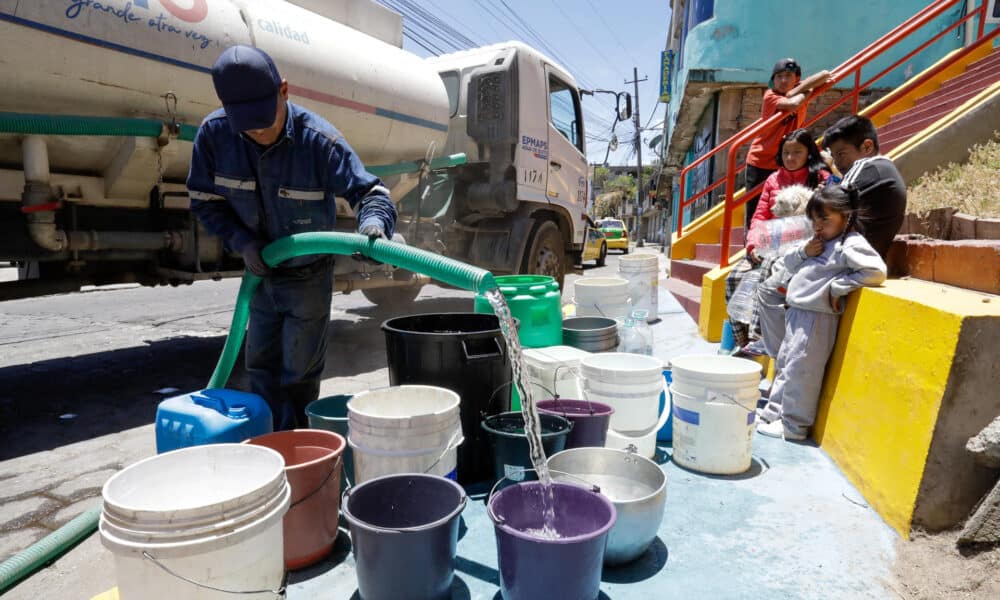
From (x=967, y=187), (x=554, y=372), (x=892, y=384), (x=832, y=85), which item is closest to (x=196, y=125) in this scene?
(x=554, y=372)

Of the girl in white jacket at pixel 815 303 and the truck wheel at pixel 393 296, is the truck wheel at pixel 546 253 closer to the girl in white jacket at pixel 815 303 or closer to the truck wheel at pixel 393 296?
the truck wheel at pixel 393 296

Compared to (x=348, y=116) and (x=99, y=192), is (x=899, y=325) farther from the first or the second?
(x=99, y=192)

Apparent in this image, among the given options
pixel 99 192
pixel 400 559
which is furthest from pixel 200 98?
pixel 400 559

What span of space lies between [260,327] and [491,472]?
1291 millimetres

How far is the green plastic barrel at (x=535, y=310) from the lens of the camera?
2973 millimetres

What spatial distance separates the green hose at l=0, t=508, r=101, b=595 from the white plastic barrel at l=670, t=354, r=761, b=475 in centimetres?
229

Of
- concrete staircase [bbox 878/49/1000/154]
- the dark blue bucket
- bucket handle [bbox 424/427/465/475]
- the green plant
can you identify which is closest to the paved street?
the dark blue bucket

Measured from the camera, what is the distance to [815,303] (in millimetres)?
2713

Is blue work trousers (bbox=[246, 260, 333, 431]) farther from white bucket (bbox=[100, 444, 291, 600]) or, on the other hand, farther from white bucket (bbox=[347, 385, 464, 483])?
white bucket (bbox=[100, 444, 291, 600])

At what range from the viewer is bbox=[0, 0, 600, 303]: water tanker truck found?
3.30 meters

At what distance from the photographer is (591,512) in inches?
64.4

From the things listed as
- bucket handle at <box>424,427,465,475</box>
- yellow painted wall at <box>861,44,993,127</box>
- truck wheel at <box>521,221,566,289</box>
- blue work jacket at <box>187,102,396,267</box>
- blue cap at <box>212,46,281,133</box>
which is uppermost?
yellow painted wall at <box>861,44,993,127</box>

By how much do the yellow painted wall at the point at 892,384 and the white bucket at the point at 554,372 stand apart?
1.18 metres

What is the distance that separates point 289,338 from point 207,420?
683mm
